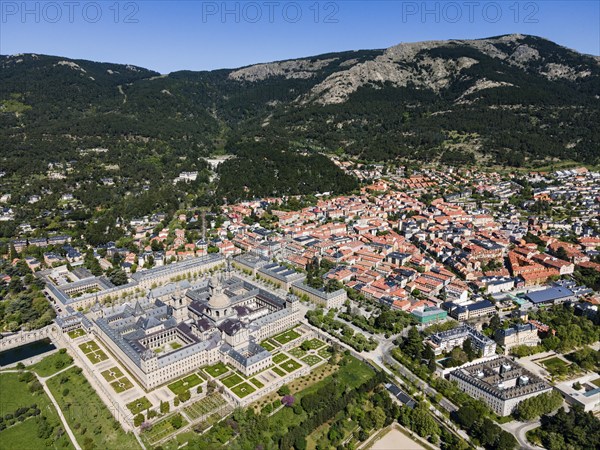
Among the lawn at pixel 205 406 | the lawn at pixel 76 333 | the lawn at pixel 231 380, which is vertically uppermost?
the lawn at pixel 76 333

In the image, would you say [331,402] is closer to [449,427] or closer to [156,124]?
[449,427]

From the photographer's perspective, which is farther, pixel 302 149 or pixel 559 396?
pixel 302 149

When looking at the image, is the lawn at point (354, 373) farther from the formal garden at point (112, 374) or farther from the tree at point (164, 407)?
the formal garden at point (112, 374)

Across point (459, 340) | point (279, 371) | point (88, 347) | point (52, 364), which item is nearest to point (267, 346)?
point (279, 371)

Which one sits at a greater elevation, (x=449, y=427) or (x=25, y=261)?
(x=25, y=261)

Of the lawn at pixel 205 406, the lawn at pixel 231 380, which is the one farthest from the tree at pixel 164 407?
the lawn at pixel 231 380

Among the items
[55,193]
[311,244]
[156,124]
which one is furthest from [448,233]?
[156,124]
